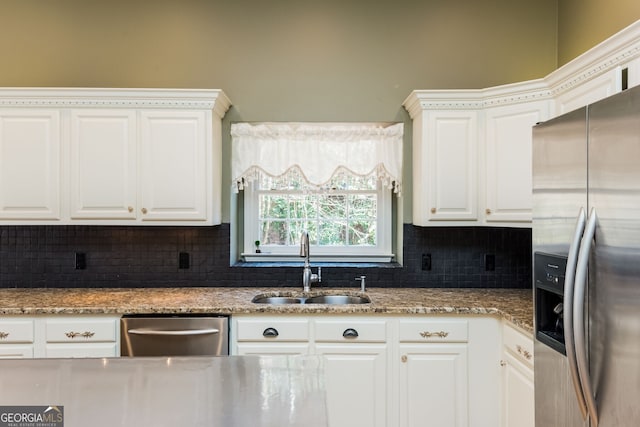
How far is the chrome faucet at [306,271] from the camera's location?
2.87 meters

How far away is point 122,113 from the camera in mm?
2691

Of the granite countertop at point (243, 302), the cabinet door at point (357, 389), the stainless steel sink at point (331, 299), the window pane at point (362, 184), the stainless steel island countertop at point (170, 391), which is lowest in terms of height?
the cabinet door at point (357, 389)

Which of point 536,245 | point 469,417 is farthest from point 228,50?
point 469,417

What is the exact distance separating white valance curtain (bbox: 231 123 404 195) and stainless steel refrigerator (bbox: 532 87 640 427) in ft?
4.98

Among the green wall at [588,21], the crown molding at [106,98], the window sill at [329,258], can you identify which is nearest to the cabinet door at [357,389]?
the window sill at [329,258]

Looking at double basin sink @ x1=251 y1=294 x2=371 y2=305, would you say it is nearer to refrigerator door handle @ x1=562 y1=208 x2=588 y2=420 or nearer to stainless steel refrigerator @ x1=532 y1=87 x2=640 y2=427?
stainless steel refrigerator @ x1=532 y1=87 x2=640 y2=427

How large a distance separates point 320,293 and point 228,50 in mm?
1850

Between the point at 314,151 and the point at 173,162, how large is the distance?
3.19 ft

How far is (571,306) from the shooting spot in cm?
131

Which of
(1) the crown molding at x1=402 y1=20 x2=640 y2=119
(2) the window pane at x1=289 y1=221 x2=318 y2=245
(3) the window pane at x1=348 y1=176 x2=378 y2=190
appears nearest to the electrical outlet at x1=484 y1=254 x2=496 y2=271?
(3) the window pane at x1=348 y1=176 x2=378 y2=190

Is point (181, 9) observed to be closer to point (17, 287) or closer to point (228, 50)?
point (228, 50)

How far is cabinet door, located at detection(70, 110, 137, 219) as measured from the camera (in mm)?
2689

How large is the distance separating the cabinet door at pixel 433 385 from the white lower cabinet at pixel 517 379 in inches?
8.3

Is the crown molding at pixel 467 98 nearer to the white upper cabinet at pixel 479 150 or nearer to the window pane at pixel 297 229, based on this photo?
the white upper cabinet at pixel 479 150
